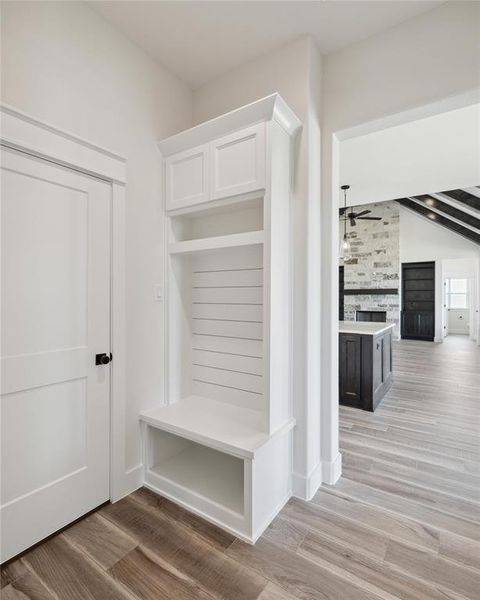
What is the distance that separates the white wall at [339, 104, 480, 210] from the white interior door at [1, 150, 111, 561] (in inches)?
111

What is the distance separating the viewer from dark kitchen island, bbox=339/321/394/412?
12.2 ft

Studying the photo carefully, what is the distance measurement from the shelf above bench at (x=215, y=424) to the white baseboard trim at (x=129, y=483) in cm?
36

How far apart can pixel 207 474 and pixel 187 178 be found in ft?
7.20

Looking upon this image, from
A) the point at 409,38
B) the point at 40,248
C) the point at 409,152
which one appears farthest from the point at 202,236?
the point at 409,152

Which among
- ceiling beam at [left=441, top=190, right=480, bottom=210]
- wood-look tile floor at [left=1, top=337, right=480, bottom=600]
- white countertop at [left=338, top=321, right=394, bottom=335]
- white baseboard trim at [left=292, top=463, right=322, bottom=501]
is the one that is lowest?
wood-look tile floor at [left=1, top=337, right=480, bottom=600]

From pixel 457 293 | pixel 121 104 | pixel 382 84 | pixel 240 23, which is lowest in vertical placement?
pixel 457 293

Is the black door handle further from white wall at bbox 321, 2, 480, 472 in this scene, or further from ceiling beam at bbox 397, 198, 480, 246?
ceiling beam at bbox 397, 198, 480, 246

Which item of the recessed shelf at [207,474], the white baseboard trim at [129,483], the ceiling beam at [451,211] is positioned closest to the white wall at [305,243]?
the recessed shelf at [207,474]

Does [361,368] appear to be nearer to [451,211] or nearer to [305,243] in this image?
[305,243]

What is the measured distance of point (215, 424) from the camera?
6.75 feet

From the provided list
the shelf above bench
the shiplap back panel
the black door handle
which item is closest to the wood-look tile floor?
the shelf above bench

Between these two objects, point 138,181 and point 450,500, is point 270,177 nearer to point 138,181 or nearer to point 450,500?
point 138,181

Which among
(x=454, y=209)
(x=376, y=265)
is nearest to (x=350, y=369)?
(x=454, y=209)

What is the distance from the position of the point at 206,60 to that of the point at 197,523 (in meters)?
3.28
